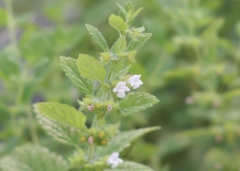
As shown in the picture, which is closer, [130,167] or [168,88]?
[130,167]

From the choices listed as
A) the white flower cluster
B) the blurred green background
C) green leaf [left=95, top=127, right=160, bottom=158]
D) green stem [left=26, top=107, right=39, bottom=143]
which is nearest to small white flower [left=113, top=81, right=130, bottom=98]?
the white flower cluster

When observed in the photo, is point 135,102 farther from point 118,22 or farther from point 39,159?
point 39,159

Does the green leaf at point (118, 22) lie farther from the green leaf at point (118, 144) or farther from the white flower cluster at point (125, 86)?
the green leaf at point (118, 144)

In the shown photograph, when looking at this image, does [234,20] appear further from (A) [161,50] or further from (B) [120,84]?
(B) [120,84]

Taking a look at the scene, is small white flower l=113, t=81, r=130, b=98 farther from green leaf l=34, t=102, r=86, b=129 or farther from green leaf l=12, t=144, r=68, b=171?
green leaf l=12, t=144, r=68, b=171

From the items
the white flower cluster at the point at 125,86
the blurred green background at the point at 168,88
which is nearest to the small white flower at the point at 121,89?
the white flower cluster at the point at 125,86

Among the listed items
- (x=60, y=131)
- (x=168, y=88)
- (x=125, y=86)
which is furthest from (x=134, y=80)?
(x=168, y=88)
